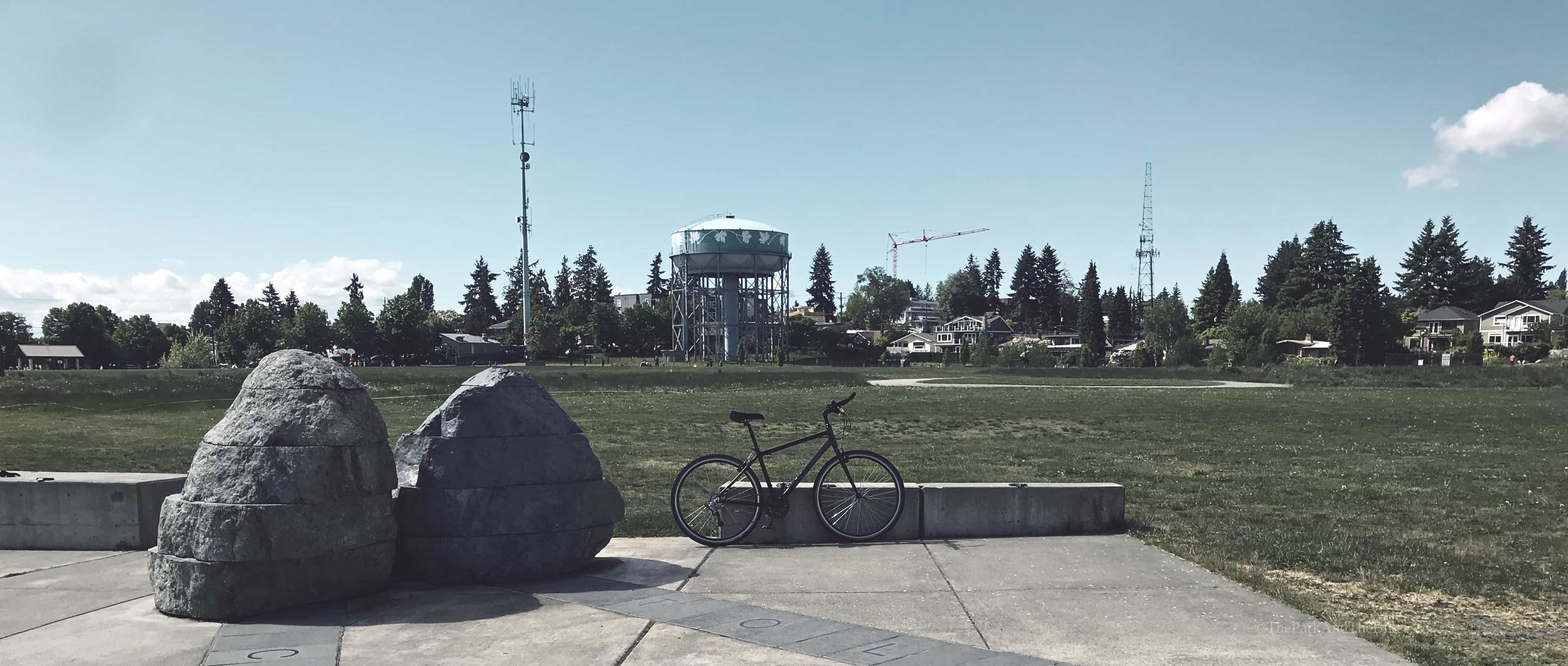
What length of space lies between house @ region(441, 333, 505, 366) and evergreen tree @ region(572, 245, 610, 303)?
2323cm

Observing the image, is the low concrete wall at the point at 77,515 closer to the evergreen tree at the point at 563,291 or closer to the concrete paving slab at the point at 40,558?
the concrete paving slab at the point at 40,558

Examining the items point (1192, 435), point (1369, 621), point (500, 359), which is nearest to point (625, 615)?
point (1369, 621)

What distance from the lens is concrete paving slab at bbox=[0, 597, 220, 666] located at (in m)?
5.64

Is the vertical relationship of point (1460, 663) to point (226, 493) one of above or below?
below

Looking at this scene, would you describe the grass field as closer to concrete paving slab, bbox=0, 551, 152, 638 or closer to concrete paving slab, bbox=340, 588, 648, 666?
concrete paving slab, bbox=340, 588, 648, 666

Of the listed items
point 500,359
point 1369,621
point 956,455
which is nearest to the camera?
point 1369,621

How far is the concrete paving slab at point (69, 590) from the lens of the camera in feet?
21.7

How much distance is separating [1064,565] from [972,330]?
551 ft

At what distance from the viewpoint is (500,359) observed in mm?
140500

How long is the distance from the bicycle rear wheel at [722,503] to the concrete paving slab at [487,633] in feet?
7.50

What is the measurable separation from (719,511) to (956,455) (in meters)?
10.2

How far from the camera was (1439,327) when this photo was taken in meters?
125

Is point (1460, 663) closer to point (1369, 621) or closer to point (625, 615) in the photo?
point (1369, 621)

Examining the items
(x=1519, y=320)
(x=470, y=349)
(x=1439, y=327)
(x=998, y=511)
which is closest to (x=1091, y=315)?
(x=1439, y=327)
